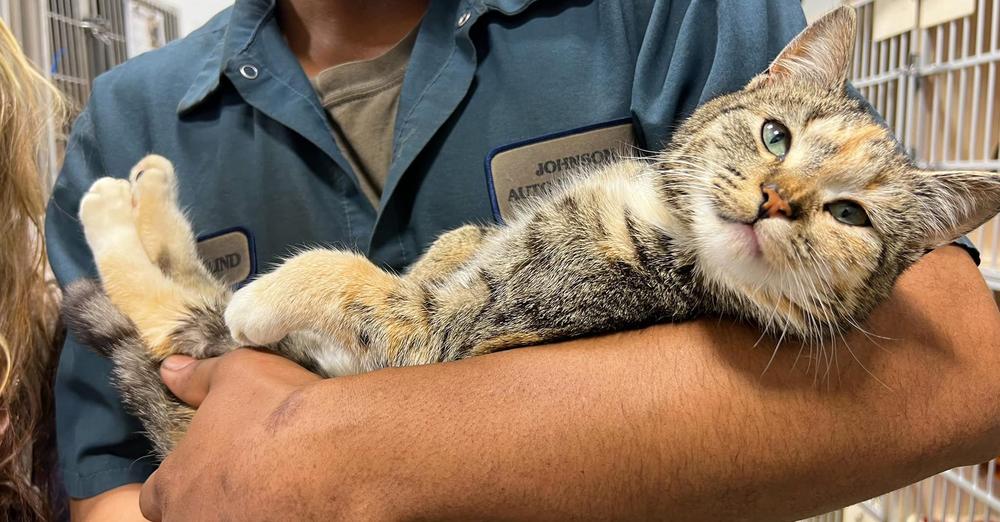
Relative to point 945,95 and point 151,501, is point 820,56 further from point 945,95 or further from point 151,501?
point 151,501

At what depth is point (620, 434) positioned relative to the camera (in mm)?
753

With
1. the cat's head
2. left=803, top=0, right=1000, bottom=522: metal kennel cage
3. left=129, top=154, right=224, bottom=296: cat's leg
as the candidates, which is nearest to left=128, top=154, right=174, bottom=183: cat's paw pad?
left=129, top=154, right=224, bottom=296: cat's leg

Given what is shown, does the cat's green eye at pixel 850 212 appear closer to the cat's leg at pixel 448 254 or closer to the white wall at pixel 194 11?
the cat's leg at pixel 448 254

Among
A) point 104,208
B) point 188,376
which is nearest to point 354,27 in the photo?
point 104,208

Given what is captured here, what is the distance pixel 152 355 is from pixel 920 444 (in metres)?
1.19

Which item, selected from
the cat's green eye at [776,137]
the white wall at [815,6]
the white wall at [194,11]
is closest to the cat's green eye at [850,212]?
the cat's green eye at [776,137]

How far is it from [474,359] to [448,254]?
12.5 inches

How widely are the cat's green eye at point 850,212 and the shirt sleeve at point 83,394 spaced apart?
1221 millimetres

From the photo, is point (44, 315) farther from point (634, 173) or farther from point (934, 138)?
point (934, 138)

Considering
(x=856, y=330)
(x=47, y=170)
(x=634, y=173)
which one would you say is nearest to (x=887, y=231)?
(x=856, y=330)

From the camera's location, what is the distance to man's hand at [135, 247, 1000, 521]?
745mm

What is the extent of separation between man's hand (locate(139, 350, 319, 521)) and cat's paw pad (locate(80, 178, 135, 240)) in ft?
1.45

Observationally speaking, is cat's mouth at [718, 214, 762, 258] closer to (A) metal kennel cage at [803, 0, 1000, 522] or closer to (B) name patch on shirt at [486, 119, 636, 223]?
(B) name patch on shirt at [486, 119, 636, 223]

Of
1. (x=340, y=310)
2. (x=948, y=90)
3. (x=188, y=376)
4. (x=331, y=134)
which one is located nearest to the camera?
(x=340, y=310)
